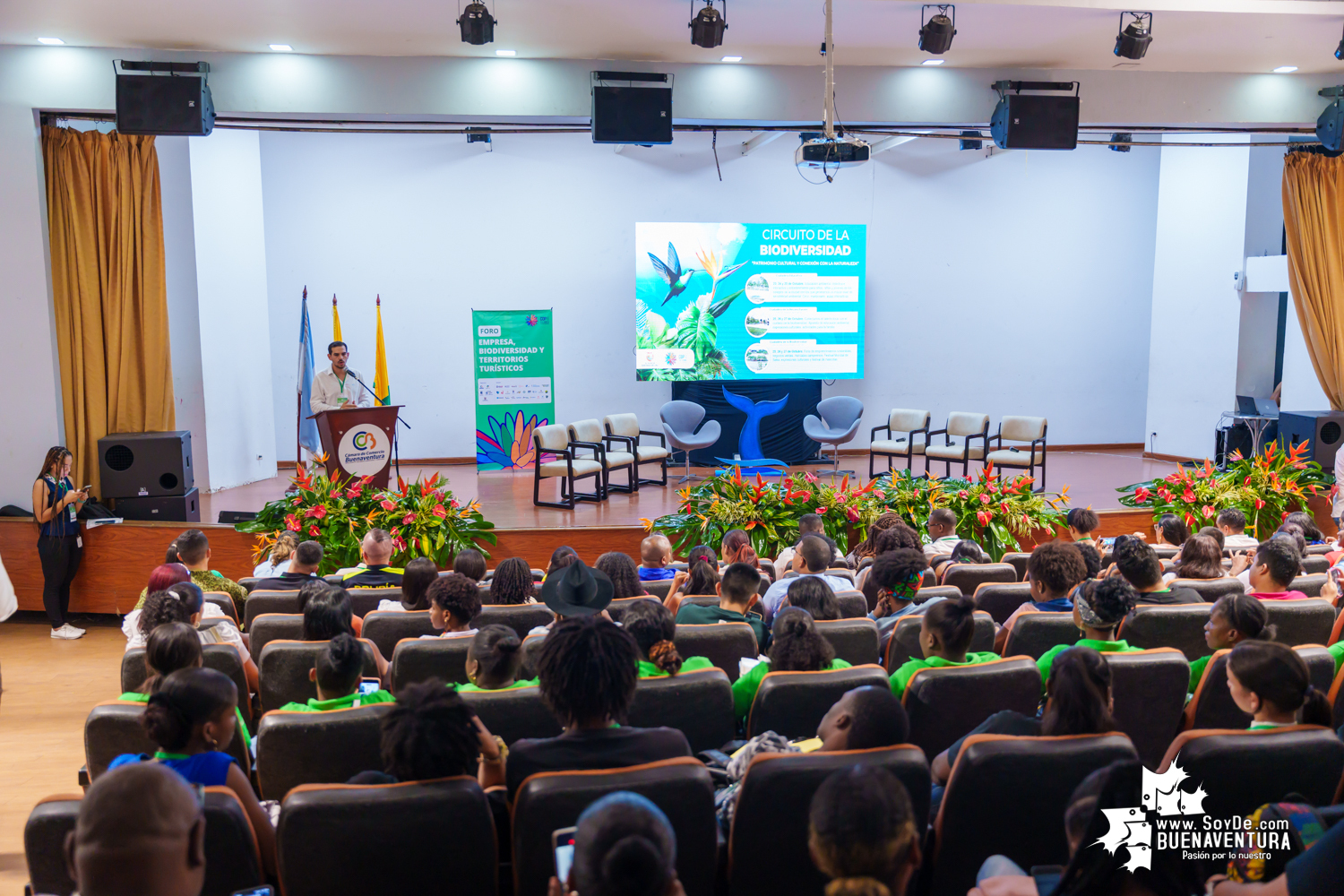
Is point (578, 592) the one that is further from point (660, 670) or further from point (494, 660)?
point (494, 660)

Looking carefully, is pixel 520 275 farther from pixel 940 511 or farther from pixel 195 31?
pixel 940 511

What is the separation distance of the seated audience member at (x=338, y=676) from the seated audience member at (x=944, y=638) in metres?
1.60

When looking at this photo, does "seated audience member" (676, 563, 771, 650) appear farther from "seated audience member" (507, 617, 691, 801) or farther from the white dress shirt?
the white dress shirt

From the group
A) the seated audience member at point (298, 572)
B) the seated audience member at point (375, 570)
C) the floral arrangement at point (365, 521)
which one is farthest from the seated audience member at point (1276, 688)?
the floral arrangement at point (365, 521)

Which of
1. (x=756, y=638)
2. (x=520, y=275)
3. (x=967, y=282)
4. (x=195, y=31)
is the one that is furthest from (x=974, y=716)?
(x=967, y=282)

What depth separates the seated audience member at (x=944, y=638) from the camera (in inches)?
111

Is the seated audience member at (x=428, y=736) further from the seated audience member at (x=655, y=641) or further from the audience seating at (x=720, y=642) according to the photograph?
the audience seating at (x=720, y=642)

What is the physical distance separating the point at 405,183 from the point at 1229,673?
32.5 ft

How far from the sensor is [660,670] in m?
2.86

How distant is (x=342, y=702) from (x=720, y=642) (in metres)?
1.33

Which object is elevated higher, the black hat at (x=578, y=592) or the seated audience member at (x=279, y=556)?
the black hat at (x=578, y=592)

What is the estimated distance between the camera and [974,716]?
9.09 feet

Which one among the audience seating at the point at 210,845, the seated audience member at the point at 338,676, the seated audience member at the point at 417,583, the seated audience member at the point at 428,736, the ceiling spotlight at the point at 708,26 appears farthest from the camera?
the ceiling spotlight at the point at 708,26

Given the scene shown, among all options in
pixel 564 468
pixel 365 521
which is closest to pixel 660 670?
pixel 365 521
